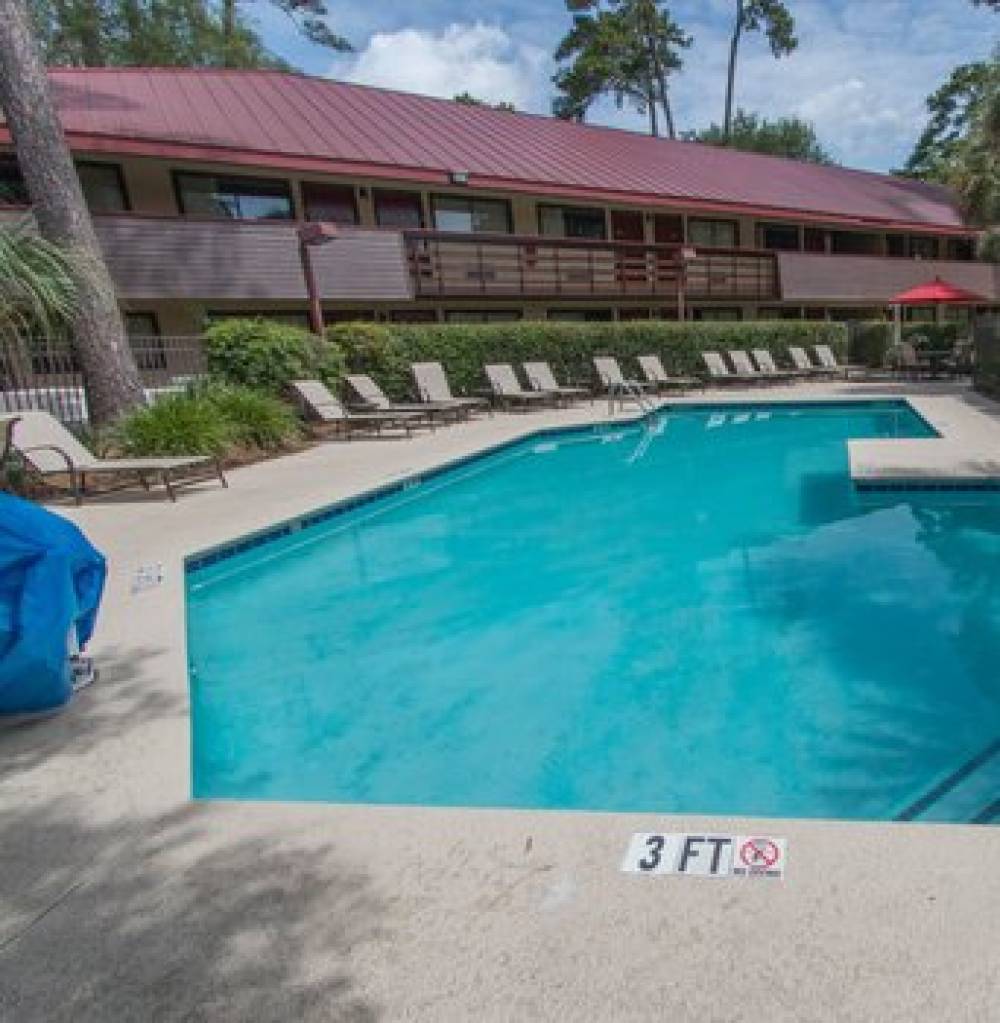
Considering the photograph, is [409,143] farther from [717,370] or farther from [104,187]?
[717,370]

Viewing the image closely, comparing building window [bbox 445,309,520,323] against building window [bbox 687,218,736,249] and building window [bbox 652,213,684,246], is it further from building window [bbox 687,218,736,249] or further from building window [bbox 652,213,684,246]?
building window [bbox 687,218,736,249]

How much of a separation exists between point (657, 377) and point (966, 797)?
55.7 ft

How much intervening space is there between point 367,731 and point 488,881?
2.02m

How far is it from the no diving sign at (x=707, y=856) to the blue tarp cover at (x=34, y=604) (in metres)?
2.33

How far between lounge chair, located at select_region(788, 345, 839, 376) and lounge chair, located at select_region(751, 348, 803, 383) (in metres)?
0.65

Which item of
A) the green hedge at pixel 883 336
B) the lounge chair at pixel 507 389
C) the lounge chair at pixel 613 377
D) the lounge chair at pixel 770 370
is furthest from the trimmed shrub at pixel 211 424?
the green hedge at pixel 883 336

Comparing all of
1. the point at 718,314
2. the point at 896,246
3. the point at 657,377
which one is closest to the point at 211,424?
the point at 657,377

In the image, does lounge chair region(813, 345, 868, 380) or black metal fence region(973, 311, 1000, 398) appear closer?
black metal fence region(973, 311, 1000, 398)

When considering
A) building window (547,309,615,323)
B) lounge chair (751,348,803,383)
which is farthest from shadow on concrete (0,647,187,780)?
building window (547,309,615,323)

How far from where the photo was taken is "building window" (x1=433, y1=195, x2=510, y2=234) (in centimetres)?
2102

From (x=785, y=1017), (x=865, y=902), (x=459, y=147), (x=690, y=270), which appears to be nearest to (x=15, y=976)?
(x=785, y=1017)

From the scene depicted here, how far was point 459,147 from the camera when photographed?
20891 millimetres

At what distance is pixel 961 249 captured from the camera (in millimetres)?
33906

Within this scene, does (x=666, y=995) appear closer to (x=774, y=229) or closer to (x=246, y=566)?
(x=246, y=566)
